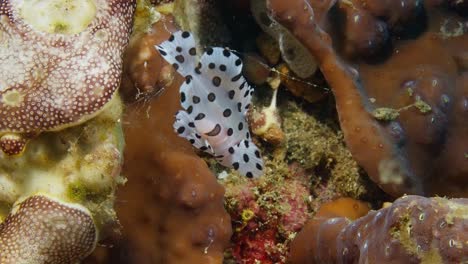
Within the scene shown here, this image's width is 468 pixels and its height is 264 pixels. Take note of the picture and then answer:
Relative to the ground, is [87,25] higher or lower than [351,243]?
higher

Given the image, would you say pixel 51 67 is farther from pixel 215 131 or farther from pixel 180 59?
pixel 215 131

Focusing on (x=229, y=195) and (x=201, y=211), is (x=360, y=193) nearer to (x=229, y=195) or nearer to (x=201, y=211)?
(x=229, y=195)

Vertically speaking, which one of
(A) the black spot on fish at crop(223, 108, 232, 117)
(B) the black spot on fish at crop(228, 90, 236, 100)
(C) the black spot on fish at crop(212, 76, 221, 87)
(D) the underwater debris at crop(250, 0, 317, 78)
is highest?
(D) the underwater debris at crop(250, 0, 317, 78)

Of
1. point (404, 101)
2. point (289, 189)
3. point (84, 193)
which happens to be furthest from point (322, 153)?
point (84, 193)

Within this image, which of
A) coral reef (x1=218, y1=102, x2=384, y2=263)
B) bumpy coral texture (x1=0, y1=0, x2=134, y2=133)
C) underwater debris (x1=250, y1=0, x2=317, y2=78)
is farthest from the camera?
coral reef (x1=218, y1=102, x2=384, y2=263)

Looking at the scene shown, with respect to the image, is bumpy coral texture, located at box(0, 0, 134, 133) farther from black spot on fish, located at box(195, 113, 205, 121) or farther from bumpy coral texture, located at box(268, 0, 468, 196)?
bumpy coral texture, located at box(268, 0, 468, 196)

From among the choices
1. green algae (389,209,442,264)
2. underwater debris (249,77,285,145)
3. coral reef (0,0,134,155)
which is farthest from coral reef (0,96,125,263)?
green algae (389,209,442,264)

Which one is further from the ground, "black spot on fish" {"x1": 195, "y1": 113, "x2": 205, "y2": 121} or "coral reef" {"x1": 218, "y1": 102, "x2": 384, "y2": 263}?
"black spot on fish" {"x1": 195, "y1": 113, "x2": 205, "y2": 121}

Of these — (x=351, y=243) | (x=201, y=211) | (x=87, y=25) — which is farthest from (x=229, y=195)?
(x=87, y=25)
